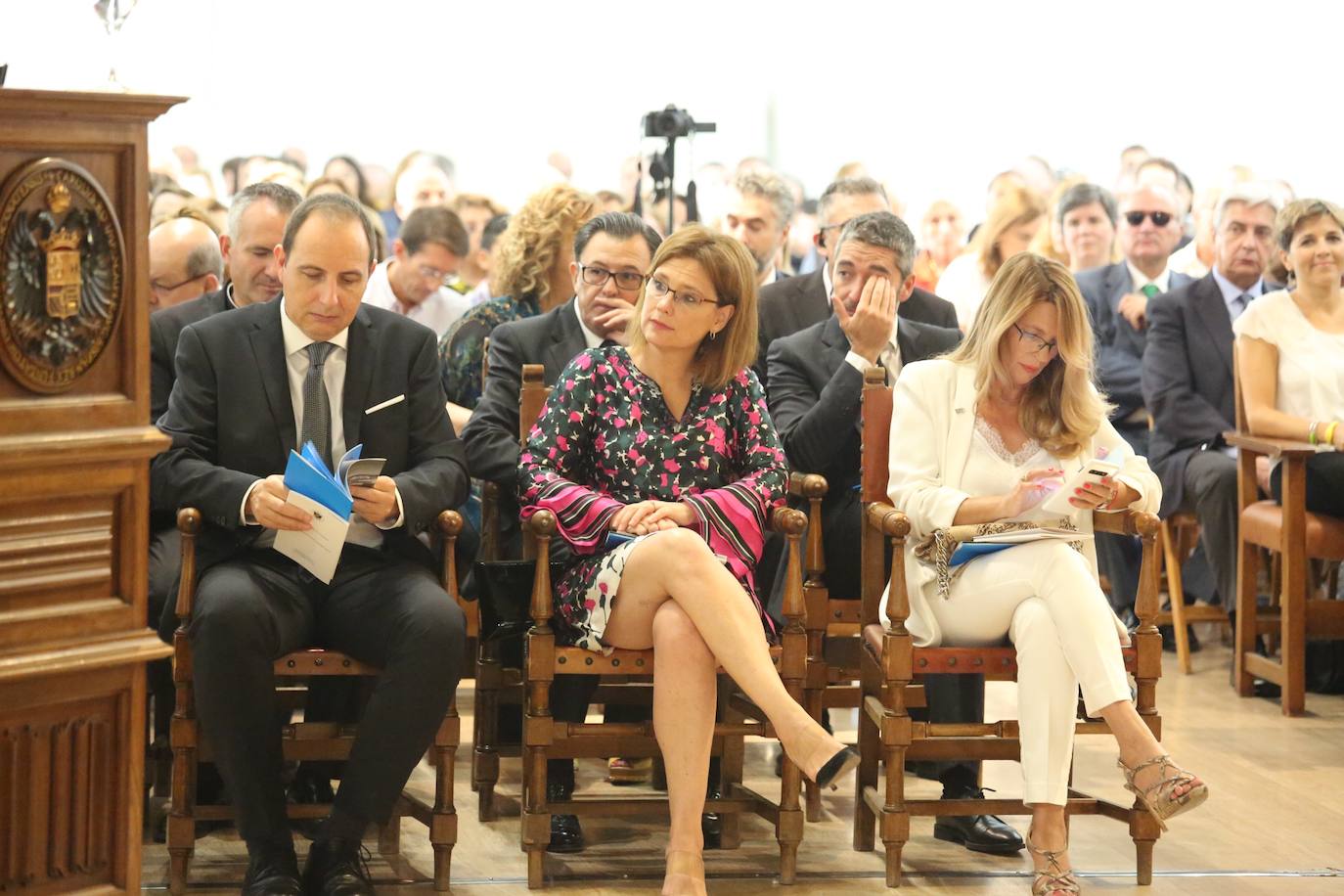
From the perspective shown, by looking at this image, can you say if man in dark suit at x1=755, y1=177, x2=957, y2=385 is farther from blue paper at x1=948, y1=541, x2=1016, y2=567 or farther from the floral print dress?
blue paper at x1=948, y1=541, x2=1016, y2=567

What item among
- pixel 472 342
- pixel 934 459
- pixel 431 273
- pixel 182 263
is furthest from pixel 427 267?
pixel 934 459

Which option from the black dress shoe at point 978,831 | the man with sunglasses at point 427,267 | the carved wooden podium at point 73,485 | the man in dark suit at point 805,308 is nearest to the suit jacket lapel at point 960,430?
the black dress shoe at point 978,831

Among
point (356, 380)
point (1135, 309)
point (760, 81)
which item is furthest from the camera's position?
point (760, 81)

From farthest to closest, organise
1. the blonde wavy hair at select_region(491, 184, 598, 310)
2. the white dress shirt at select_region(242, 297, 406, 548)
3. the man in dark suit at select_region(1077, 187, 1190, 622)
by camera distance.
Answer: the man in dark suit at select_region(1077, 187, 1190, 622)
the blonde wavy hair at select_region(491, 184, 598, 310)
the white dress shirt at select_region(242, 297, 406, 548)

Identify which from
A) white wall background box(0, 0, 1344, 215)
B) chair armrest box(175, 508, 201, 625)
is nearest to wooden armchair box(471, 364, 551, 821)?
chair armrest box(175, 508, 201, 625)

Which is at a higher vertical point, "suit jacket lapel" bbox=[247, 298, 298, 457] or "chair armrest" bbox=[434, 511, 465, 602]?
"suit jacket lapel" bbox=[247, 298, 298, 457]

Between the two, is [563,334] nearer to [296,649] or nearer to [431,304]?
[296,649]

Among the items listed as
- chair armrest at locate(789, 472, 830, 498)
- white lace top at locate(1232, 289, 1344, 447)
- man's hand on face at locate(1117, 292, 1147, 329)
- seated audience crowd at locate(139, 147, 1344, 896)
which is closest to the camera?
seated audience crowd at locate(139, 147, 1344, 896)

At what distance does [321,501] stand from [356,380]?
1.26 feet

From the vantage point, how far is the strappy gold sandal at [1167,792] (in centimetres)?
309

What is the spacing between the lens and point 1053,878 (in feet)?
10.3

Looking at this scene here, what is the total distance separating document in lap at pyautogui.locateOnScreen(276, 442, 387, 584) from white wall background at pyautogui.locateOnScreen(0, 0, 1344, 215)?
23.3ft

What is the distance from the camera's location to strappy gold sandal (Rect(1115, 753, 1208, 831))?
309 centimetres

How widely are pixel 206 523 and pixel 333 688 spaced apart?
503 mm
